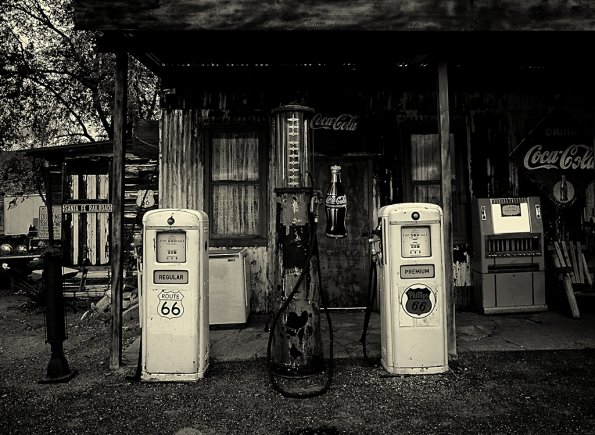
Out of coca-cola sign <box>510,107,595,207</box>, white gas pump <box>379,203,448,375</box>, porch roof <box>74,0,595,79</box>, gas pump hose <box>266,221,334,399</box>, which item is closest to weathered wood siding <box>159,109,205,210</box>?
porch roof <box>74,0,595,79</box>

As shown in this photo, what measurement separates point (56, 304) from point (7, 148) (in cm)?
1423

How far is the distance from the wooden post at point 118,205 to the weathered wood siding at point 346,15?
55 centimetres

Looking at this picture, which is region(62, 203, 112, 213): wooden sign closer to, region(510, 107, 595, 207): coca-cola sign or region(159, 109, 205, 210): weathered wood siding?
region(159, 109, 205, 210): weathered wood siding

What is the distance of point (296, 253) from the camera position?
4.45 m

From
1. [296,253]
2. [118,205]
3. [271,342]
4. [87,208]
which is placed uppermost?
[87,208]

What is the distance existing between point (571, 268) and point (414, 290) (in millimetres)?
3600

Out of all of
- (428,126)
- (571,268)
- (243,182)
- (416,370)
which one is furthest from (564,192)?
(243,182)

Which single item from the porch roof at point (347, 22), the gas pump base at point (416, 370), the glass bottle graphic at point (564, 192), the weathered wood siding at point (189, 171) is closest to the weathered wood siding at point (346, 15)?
the porch roof at point (347, 22)

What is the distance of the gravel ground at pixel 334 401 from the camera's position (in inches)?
138

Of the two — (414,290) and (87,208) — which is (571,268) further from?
(87,208)

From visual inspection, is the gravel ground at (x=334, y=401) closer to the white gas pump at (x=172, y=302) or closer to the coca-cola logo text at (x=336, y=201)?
the white gas pump at (x=172, y=302)

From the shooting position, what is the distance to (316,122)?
7359 mm

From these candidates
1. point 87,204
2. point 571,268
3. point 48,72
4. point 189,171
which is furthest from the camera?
point 48,72

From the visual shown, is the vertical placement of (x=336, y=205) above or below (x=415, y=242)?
above
